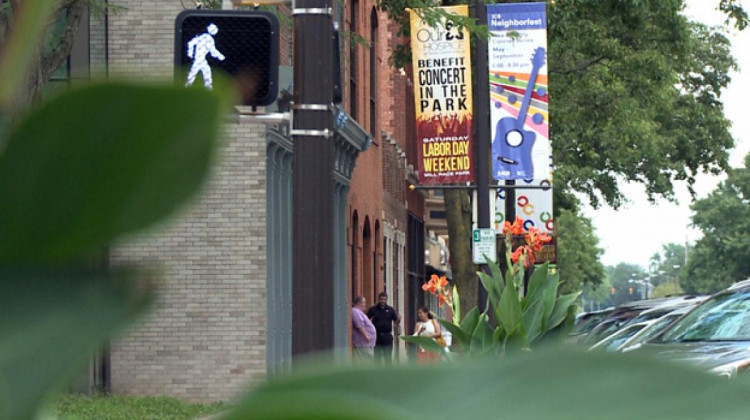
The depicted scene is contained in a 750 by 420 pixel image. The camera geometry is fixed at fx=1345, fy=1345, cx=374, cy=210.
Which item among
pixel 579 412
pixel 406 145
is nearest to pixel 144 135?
pixel 579 412

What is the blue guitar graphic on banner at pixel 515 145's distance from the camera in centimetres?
1844

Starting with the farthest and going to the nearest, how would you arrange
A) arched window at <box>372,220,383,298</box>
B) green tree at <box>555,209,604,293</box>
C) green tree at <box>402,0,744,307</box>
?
green tree at <box>555,209,604,293</box> → arched window at <box>372,220,383,298</box> → green tree at <box>402,0,744,307</box>

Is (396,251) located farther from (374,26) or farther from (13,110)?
(13,110)

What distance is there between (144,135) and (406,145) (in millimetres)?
36621

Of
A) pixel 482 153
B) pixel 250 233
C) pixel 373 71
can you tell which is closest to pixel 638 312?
pixel 482 153

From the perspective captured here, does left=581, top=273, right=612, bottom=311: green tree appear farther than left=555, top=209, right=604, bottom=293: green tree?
Yes

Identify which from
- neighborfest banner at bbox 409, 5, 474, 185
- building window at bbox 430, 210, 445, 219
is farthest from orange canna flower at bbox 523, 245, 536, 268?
building window at bbox 430, 210, 445, 219

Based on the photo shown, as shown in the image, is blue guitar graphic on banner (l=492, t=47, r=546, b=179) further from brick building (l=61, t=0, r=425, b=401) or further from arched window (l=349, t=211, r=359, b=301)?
arched window (l=349, t=211, r=359, b=301)

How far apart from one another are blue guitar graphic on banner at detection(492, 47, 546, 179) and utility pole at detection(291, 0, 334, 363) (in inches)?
428

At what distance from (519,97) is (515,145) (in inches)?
27.2

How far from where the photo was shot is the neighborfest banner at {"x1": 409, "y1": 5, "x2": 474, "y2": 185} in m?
18.3

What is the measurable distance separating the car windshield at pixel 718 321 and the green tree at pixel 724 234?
65161mm

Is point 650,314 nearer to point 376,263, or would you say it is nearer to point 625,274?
point 376,263

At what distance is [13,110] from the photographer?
1.22ft
